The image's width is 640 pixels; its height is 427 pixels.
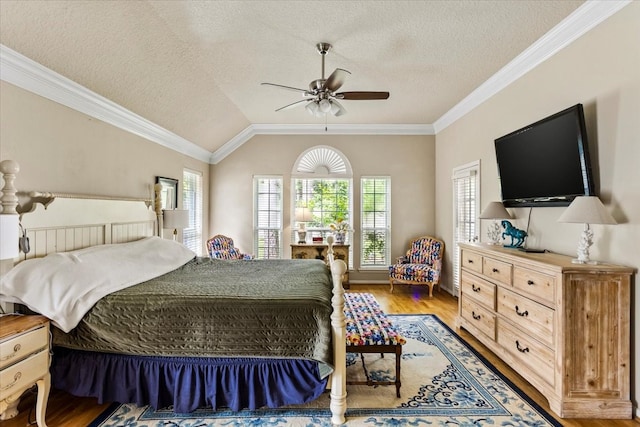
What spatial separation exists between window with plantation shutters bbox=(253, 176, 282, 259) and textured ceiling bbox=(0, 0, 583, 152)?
2.10m

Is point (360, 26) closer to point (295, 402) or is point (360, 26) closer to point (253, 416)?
point (295, 402)

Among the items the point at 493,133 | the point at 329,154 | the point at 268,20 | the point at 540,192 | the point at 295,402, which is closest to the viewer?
the point at 295,402

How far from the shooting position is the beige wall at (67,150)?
2.49 metres

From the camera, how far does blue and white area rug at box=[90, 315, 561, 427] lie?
7.27 feet

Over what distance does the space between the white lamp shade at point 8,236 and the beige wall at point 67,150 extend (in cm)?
83

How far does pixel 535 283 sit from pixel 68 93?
4.30m

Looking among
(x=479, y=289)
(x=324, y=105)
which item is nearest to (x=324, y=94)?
(x=324, y=105)

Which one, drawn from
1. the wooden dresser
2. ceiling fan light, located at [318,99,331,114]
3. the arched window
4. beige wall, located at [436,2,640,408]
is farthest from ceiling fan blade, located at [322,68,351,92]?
the arched window

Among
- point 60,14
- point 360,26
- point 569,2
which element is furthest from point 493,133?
point 60,14

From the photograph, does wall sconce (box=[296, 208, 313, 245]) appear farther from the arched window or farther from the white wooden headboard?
the white wooden headboard

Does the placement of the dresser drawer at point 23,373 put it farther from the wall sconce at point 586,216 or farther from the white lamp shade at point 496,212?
the white lamp shade at point 496,212

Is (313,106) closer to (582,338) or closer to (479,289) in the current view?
(479,289)

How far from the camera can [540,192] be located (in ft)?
9.88

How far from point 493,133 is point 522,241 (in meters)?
1.44
